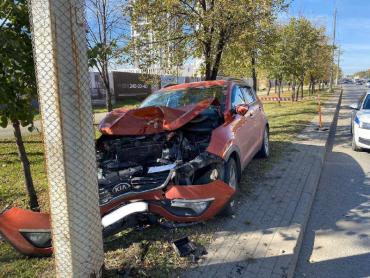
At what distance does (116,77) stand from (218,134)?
26.7 m

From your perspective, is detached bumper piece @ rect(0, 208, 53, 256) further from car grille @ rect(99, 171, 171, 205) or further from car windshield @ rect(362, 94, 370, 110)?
car windshield @ rect(362, 94, 370, 110)

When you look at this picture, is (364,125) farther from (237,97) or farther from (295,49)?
(295,49)

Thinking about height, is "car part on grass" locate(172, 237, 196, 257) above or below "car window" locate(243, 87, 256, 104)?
below

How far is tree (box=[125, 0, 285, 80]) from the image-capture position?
988cm

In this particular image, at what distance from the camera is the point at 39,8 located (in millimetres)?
2957

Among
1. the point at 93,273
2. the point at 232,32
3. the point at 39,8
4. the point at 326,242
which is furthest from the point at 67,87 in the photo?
the point at 232,32

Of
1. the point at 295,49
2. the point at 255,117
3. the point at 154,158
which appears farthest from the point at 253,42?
the point at 295,49

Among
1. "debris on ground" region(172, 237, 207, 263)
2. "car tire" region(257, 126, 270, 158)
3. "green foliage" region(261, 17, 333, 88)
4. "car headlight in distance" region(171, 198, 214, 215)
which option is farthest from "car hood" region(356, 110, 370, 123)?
"green foliage" region(261, 17, 333, 88)

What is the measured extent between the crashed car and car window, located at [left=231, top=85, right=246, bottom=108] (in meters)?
0.03

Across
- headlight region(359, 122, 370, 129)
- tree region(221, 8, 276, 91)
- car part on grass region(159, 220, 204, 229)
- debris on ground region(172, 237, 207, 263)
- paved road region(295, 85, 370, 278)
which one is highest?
tree region(221, 8, 276, 91)

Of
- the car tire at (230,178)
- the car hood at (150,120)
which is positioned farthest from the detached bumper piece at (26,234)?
the car tire at (230,178)

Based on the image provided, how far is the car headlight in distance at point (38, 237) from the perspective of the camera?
12.8ft

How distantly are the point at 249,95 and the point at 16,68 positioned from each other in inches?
182

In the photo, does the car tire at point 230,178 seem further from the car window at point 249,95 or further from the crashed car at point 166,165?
the car window at point 249,95
